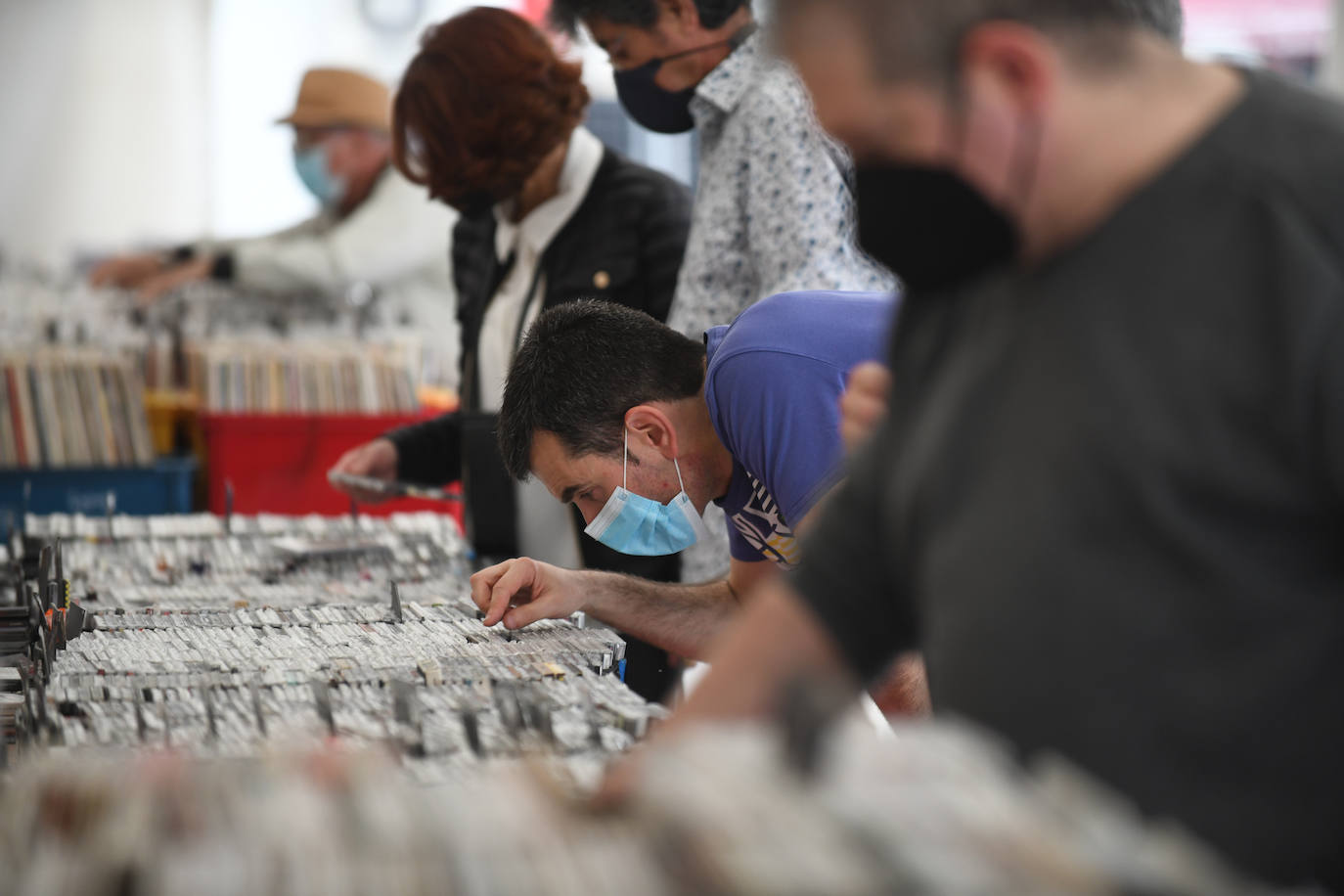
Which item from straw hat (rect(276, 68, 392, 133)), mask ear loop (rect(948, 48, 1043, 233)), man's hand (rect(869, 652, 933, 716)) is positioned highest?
mask ear loop (rect(948, 48, 1043, 233))

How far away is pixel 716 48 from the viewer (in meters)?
2.95

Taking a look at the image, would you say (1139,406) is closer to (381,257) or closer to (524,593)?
(524,593)

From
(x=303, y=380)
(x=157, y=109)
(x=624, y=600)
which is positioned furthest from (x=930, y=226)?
(x=157, y=109)

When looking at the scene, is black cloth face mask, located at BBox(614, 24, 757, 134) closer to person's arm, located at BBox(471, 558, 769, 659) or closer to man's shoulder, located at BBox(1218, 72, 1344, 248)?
person's arm, located at BBox(471, 558, 769, 659)

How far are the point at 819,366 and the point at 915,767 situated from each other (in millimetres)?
1172

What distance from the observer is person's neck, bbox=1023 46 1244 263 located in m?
0.99

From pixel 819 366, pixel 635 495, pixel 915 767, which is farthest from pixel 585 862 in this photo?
pixel 635 495

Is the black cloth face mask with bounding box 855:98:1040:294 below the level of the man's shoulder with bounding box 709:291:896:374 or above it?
above

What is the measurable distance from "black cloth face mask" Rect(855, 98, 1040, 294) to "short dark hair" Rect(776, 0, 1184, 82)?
0.07 m

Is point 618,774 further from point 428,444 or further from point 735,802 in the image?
point 428,444

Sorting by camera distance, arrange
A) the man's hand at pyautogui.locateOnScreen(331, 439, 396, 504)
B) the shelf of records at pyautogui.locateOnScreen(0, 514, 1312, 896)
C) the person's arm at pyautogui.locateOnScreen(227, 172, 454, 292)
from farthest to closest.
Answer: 1. the person's arm at pyautogui.locateOnScreen(227, 172, 454, 292)
2. the man's hand at pyautogui.locateOnScreen(331, 439, 396, 504)
3. the shelf of records at pyautogui.locateOnScreen(0, 514, 1312, 896)

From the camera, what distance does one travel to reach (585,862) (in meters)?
0.87

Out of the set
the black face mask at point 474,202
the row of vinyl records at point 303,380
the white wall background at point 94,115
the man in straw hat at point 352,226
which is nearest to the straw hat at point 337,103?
the man in straw hat at point 352,226

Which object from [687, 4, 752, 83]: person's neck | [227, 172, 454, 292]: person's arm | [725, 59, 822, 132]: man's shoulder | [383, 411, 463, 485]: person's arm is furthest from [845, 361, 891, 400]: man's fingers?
[227, 172, 454, 292]: person's arm
